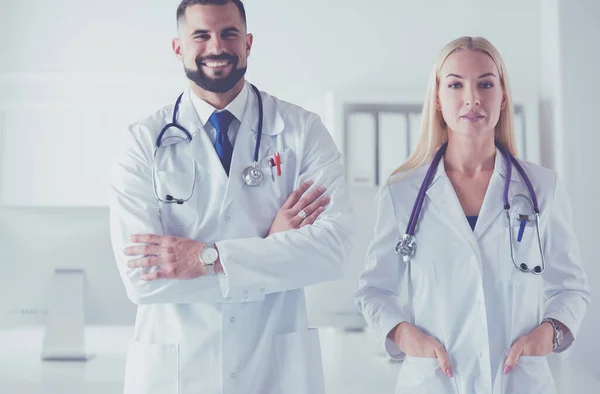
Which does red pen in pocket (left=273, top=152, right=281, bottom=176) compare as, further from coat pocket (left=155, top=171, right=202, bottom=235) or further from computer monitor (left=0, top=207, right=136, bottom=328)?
computer monitor (left=0, top=207, right=136, bottom=328)

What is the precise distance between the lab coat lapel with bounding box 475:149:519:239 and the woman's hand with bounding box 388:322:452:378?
25cm

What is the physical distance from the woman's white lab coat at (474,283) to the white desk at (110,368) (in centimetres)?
62

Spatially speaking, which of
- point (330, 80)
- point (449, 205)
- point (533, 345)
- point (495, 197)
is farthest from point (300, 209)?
point (330, 80)

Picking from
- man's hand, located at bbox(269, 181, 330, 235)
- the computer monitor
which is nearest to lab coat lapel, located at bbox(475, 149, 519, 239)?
man's hand, located at bbox(269, 181, 330, 235)

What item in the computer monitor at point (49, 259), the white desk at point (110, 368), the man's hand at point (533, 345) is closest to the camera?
the man's hand at point (533, 345)

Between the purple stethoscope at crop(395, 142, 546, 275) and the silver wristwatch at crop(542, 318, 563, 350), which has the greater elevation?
the purple stethoscope at crop(395, 142, 546, 275)

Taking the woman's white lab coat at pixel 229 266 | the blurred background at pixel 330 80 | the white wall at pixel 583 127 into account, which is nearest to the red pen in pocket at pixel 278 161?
the woman's white lab coat at pixel 229 266

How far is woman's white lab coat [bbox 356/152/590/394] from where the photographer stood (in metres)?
1.39

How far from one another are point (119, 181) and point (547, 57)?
2567 mm

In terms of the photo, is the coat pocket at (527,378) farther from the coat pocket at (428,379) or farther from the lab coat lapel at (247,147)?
the lab coat lapel at (247,147)

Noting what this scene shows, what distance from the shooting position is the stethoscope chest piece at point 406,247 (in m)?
1.44

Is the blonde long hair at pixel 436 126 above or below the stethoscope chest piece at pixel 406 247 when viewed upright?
above

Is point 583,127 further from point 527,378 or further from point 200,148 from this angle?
point 200,148

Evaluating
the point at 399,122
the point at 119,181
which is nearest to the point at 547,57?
the point at 399,122
